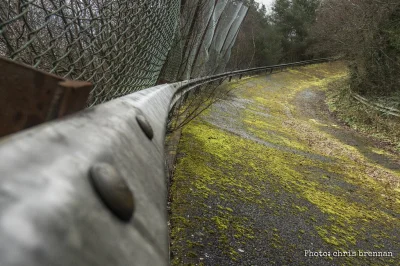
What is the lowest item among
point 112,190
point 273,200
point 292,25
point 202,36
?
point 273,200

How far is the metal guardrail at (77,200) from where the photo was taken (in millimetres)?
353

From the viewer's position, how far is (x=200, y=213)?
3434 mm

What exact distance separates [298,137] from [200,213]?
239 inches

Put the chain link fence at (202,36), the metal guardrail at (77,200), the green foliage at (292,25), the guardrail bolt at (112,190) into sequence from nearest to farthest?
the metal guardrail at (77,200) < the guardrail bolt at (112,190) < the chain link fence at (202,36) < the green foliage at (292,25)

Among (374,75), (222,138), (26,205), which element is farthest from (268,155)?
(374,75)

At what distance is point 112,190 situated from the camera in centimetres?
50

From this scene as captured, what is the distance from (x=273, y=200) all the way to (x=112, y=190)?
157 inches

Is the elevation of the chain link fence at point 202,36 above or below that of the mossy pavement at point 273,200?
above


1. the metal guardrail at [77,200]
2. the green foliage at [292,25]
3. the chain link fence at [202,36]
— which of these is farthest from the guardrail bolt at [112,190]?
the green foliage at [292,25]

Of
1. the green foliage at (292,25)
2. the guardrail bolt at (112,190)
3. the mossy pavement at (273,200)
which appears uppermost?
the green foliage at (292,25)

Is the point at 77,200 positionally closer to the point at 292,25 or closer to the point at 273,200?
the point at 273,200

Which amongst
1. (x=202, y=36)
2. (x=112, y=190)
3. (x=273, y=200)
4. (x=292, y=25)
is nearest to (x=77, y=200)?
(x=112, y=190)

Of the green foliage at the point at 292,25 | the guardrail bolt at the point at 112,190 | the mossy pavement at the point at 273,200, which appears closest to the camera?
the guardrail bolt at the point at 112,190

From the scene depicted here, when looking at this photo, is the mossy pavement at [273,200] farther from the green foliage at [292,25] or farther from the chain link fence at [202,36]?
the green foliage at [292,25]
